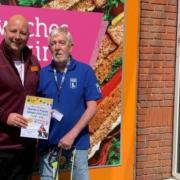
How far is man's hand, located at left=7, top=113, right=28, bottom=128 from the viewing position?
321 cm

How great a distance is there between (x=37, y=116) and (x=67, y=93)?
0.95 ft

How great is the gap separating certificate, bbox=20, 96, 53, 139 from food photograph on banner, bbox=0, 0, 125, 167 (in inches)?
47.1

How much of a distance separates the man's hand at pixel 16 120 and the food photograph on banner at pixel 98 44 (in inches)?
51.3

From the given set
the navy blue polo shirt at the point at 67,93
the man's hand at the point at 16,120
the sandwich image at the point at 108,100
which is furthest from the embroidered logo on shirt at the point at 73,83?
the sandwich image at the point at 108,100

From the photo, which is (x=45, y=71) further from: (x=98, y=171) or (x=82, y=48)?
(x=98, y=171)

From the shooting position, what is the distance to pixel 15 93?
3260mm

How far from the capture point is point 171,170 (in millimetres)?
5641

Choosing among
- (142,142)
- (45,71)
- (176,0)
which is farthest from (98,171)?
(176,0)

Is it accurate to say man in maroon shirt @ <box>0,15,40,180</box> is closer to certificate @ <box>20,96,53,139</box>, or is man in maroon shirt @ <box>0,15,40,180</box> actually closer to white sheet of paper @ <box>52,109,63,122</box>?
certificate @ <box>20,96,53,139</box>

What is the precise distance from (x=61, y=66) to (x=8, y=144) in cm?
69

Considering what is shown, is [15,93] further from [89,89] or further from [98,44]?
[98,44]

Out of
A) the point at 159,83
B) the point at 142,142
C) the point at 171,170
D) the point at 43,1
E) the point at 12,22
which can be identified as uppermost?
the point at 43,1

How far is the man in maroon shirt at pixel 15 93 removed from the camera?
3.24 m

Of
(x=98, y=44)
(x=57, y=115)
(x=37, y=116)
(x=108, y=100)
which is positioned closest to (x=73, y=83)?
(x=57, y=115)
